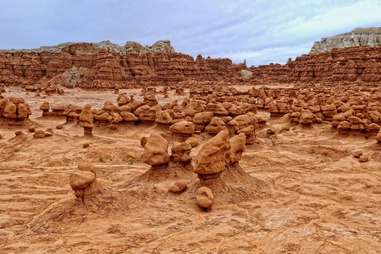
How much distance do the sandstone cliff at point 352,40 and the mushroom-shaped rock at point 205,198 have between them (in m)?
61.8

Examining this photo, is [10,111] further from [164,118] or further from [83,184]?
[83,184]

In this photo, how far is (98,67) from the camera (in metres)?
48.7

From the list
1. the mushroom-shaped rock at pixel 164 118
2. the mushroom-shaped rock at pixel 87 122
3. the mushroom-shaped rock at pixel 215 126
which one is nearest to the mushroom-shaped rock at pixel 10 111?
the mushroom-shaped rock at pixel 87 122

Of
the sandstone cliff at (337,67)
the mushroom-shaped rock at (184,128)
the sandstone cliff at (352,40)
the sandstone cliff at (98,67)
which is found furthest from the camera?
the sandstone cliff at (352,40)

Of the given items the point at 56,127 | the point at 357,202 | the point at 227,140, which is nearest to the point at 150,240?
the point at 227,140

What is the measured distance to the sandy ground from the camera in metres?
5.34

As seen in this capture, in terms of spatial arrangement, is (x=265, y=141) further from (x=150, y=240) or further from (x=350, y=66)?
(x=350, y=66)

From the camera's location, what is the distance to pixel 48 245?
17.5 ft

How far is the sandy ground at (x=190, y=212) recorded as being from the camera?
534 cm

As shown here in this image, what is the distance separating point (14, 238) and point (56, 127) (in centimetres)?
943

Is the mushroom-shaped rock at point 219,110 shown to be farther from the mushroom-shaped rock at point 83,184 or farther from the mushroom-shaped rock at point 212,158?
the mushroom-shaped rock at point 83,184

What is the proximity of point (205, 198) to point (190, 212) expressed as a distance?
0.33 meters

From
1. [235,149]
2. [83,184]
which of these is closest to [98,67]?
[235,149]

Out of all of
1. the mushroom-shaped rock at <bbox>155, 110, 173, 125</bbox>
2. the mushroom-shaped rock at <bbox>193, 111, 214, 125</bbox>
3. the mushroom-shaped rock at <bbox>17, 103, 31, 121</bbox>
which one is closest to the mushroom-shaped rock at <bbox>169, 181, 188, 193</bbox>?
the mushroom-shaped rock at <bbox>193, 111, 214, 125</bbox>
